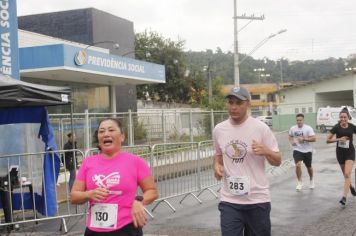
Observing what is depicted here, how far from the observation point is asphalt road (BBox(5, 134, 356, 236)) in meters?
8.08

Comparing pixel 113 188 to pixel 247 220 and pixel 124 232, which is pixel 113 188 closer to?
pixel 124 232

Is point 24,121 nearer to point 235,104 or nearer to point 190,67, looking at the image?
point 235,104

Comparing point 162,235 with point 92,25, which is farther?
point 92,25

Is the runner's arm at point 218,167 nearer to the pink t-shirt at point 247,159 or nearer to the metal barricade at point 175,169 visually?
the pink t-shirt at point 247,159

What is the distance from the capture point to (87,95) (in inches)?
1090

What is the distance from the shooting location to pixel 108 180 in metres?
3.94

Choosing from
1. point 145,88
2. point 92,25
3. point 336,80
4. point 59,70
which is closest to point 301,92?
point 336,80

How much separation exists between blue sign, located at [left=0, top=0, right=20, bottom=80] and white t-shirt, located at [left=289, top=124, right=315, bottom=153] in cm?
616

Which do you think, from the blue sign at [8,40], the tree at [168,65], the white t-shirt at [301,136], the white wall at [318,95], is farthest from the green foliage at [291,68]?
the blue sign at [8,40]

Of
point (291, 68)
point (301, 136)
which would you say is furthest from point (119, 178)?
point (291, 68)

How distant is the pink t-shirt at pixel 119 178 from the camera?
393cm

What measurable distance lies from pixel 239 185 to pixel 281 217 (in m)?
4.36

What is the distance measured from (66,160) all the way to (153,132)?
865 cm

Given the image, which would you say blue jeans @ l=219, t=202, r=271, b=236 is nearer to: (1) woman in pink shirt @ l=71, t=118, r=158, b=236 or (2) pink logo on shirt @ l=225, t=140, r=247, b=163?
(2) pink logo on shirt @ l=225, t=140, r=247, b=163
